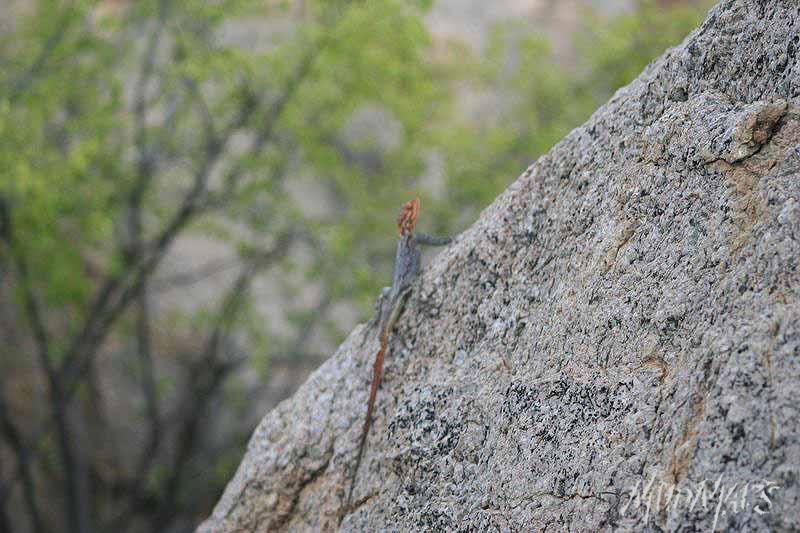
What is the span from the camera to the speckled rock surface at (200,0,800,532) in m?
2.39

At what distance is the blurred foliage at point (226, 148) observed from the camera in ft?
27.7

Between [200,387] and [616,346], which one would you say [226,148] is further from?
[616,346]

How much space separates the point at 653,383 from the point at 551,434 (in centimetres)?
43

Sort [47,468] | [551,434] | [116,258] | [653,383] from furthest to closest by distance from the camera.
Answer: [47,468], [116,258], [551,434], [653,383]

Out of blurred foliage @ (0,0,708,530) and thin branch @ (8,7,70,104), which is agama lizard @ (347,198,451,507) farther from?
thin branch @ (8,7,70,104)

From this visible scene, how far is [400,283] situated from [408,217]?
30 cm

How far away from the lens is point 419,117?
10164 mm

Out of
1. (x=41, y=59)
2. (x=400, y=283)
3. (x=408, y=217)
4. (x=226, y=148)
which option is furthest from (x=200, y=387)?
(x=408, y=217)

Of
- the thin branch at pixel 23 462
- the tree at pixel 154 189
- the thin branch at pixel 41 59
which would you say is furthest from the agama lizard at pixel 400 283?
the thin branch at pixel 23 462

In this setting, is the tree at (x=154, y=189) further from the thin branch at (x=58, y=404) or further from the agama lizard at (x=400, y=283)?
the agama lizard at (x=400, y=283)

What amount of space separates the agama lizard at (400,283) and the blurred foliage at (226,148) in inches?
174

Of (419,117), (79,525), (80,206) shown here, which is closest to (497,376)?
(80,206)

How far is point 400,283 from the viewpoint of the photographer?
3.82m

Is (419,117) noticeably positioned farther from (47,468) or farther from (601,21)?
(47,468)
